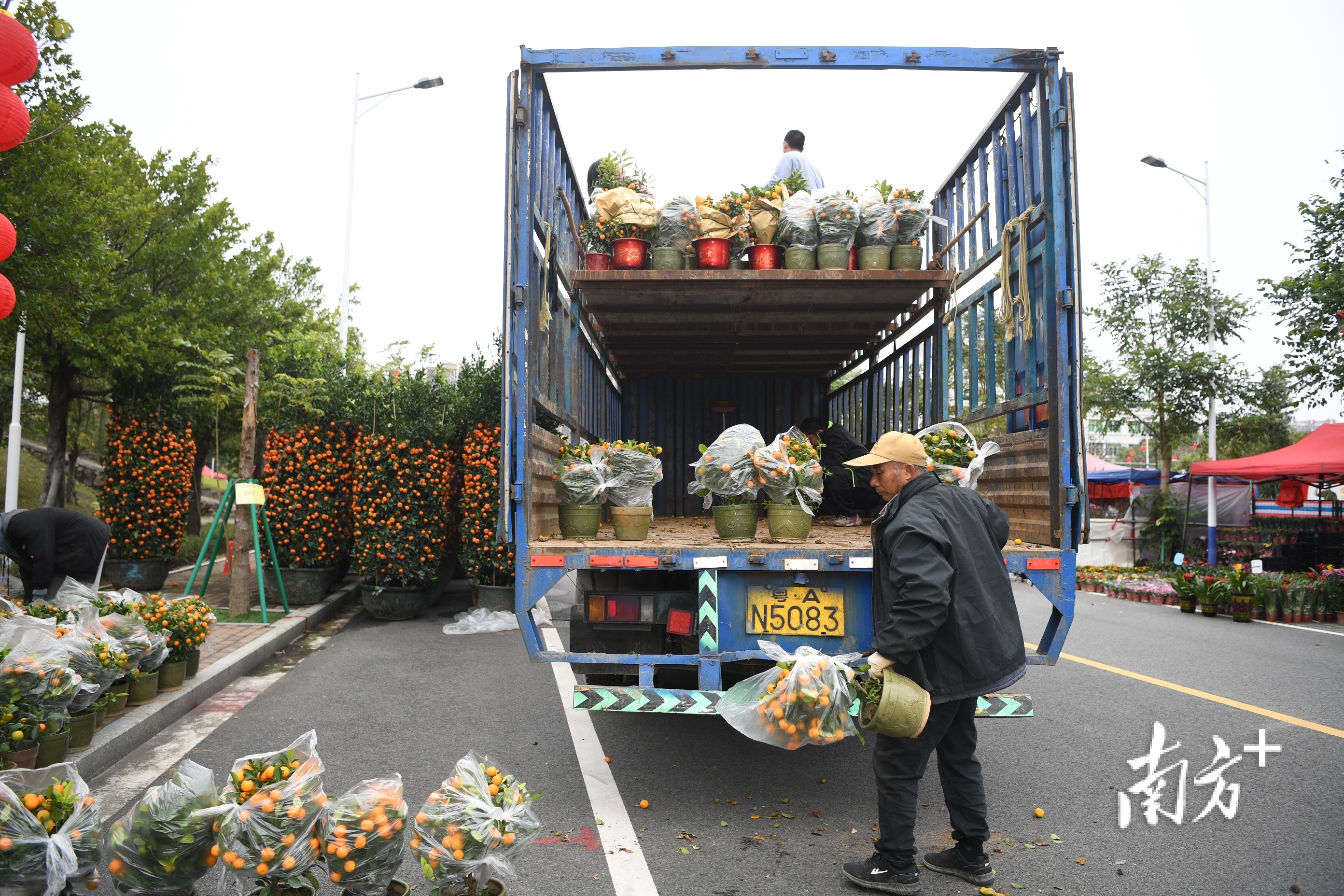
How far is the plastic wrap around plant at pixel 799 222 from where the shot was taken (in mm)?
5855

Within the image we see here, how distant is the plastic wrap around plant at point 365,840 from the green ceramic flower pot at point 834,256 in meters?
4.46

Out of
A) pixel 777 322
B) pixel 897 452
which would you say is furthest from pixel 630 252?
pixel 897 452

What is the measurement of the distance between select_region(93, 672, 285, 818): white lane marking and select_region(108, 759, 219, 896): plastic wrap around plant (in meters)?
1.28

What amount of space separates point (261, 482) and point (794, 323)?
26.0ft

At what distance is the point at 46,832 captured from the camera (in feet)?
9.25

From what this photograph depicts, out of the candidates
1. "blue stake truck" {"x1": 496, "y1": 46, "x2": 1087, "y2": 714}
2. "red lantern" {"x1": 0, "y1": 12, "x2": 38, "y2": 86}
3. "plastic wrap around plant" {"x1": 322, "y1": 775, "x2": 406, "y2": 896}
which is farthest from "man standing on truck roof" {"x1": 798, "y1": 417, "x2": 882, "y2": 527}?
"red lantern" {"x1": 0, "y1": 12, "x2": 38, "y2": 86}

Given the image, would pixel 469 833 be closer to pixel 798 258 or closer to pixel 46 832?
pixel 46 832

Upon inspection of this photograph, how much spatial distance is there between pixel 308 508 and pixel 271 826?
8.54 m

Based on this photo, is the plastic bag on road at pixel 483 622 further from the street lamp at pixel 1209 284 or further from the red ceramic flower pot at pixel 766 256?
the street lamp at pixel 1209 284

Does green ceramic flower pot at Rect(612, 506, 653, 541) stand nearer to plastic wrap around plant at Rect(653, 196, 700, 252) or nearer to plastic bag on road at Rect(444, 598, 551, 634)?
plastic wrap around plant at Rect(653, 196, 700, 252)

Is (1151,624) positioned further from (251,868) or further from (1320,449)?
(251,868)

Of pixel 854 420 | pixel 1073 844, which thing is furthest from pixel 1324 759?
pixel 854 420

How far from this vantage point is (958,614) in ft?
11.1

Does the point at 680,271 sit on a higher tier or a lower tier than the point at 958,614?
higher
